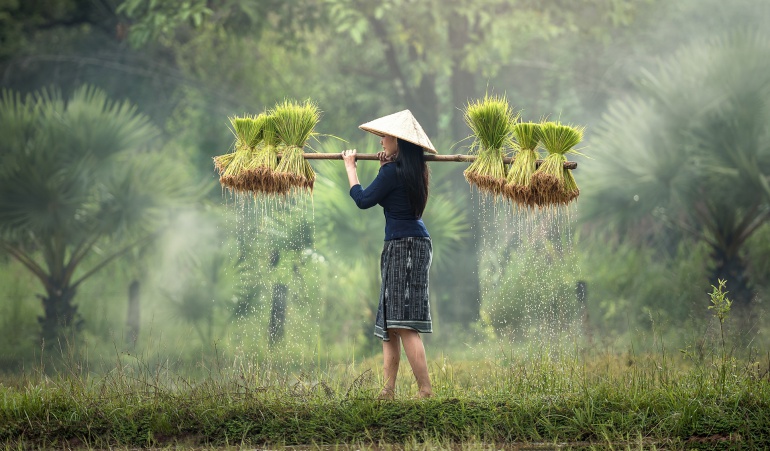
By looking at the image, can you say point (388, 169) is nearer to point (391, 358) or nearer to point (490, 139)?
point (490, 139)

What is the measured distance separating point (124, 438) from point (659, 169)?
9.33 metres

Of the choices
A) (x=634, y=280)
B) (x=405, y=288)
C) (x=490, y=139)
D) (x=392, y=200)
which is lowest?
(x=405, y=288)

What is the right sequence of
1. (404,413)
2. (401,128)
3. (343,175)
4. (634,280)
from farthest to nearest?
(634,280), (343,175), (401,128), (404,413)

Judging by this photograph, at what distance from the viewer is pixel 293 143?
6.75m

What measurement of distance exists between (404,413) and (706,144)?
8.75 m

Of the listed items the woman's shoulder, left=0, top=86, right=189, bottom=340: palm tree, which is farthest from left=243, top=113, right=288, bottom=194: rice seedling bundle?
left=0, top=86, right=189, bottom=340: palm tree

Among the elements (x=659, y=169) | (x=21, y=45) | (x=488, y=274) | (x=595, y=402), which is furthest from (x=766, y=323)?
(x=21, y=45)

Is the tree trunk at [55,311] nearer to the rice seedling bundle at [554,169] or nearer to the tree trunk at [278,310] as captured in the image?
the tree trunk at [278,310]

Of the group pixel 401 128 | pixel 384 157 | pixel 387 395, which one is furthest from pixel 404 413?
pixel 401 128

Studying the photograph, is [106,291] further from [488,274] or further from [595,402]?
A: [595,402]

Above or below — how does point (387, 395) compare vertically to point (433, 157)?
below

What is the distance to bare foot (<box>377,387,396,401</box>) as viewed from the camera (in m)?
5.99

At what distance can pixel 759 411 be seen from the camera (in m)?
5.82

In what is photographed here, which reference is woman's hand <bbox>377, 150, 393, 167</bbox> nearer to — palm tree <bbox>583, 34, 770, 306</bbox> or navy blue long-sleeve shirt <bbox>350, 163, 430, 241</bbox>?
navy blue long-sleeve shirt <bbox>350, 163, 430, 241</bbox>
